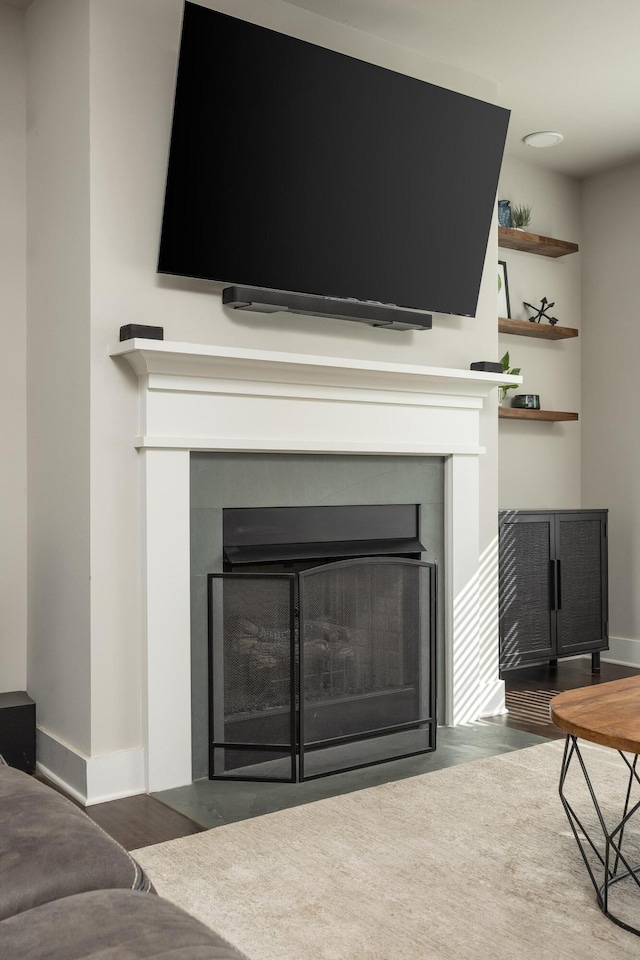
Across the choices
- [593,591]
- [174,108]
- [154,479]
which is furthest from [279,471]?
[593,591]

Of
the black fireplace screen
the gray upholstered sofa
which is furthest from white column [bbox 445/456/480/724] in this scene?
the gray upholstered sofa

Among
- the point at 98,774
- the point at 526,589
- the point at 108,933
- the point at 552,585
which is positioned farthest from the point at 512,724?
the point at 108,933

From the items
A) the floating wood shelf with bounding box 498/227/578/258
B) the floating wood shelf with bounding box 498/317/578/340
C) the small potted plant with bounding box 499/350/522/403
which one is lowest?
the small potted plant with bounding box 499/350/522/403

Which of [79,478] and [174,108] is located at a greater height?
[174,108]

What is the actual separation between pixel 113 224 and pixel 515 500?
2.76 meters

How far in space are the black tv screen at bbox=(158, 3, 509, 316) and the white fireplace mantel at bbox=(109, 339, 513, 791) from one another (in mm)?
304

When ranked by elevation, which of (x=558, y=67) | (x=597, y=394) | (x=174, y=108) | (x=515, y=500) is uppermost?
(x=558, y=67)

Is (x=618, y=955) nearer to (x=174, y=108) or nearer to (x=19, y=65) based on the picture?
(x=174, y=108)

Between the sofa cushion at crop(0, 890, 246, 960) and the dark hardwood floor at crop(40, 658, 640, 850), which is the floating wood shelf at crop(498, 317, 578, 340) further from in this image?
the sofa cushion at crop(0, 890, 246, 960)

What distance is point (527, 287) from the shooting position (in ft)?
15.7

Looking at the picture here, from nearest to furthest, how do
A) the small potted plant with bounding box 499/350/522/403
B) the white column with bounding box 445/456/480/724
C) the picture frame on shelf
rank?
1. the white column with bounding box 445/456/480/724
2. the small potted plant with bounding box 499/350/522/403
3. the picture frame on shelf

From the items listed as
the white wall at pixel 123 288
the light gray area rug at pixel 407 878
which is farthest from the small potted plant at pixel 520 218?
the light gray area rug at pixel 407 878

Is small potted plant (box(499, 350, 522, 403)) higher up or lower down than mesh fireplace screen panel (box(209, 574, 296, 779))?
higher up

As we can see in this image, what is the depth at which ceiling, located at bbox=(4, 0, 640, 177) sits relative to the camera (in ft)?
10.4
